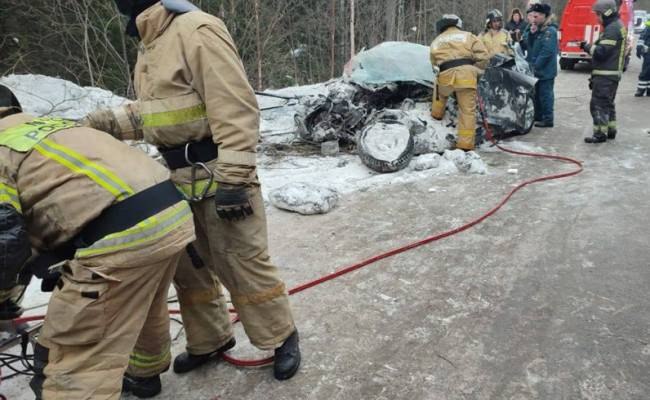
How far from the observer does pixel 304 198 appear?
Result: 15.8 feet

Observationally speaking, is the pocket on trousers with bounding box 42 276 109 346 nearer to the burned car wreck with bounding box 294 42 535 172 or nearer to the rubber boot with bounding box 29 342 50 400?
Answer: the rubber boot with bounding box 29 342 50 400

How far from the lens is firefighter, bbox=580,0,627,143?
6629mm

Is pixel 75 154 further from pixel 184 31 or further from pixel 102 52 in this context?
pixel 102 52

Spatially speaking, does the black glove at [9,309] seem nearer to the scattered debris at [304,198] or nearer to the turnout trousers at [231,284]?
the turnout trousers at [231,284]

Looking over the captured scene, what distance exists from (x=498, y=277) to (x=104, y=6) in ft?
24.8

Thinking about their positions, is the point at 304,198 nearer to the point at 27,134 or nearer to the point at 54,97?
the point at 27,134

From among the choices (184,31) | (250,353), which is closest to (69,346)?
(250,353)

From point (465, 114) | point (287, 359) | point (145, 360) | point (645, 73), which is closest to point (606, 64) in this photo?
point (465, 114)

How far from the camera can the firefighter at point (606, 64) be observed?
6.63m

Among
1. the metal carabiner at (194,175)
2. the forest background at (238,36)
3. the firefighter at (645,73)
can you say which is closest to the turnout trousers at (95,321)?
the metal carabiner at (194,175)

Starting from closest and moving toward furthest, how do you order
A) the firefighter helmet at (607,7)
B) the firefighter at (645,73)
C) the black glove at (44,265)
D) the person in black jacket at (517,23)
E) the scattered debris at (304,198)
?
the black glove at (44,265), the scattered debris at (304,198), the firefighter helmet at (607,7), the firefighter at (645,73), the person in black jacket at (517,23)

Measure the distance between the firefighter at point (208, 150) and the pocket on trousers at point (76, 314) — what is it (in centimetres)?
64

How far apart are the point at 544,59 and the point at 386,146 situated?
3.53 meters

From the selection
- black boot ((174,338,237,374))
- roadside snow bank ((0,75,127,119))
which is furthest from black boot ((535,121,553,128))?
black boot ((174,338,237,374))
